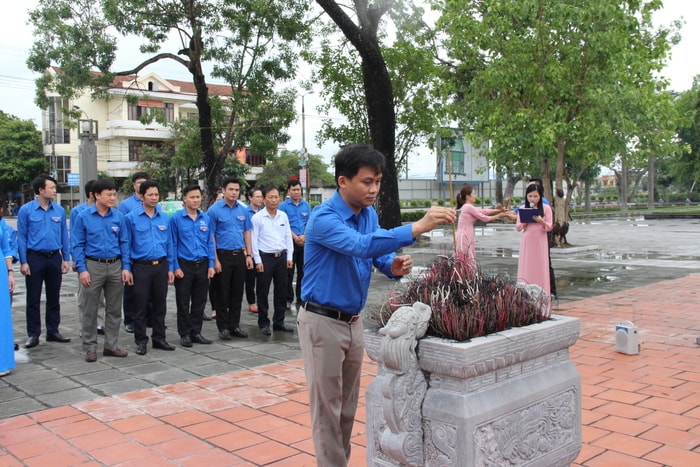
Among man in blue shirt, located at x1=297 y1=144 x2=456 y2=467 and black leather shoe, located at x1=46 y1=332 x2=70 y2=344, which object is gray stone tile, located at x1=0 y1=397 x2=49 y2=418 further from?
man in blue shirt, located at x1=297 y1=144 x2=456 y2=467

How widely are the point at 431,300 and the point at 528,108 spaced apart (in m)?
12.9

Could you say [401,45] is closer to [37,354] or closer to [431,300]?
[37,354]

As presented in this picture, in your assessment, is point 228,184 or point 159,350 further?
point 228,184

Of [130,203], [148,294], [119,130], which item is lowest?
[148,294]

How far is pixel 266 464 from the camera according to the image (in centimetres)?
344

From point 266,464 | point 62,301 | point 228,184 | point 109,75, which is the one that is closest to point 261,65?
point 109,75

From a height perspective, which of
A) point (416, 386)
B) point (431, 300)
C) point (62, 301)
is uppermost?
point (431, 300)

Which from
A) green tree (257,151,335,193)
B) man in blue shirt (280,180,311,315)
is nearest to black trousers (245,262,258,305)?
man in blue shirt (280,180,311,315)

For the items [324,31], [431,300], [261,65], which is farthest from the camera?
[324,31]

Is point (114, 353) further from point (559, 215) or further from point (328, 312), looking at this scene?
point (559, 215)

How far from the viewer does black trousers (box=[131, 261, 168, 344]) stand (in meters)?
6.13

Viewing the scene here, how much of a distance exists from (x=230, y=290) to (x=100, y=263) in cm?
146

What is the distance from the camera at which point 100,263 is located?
601 cm

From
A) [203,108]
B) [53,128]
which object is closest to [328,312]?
[203,108]
